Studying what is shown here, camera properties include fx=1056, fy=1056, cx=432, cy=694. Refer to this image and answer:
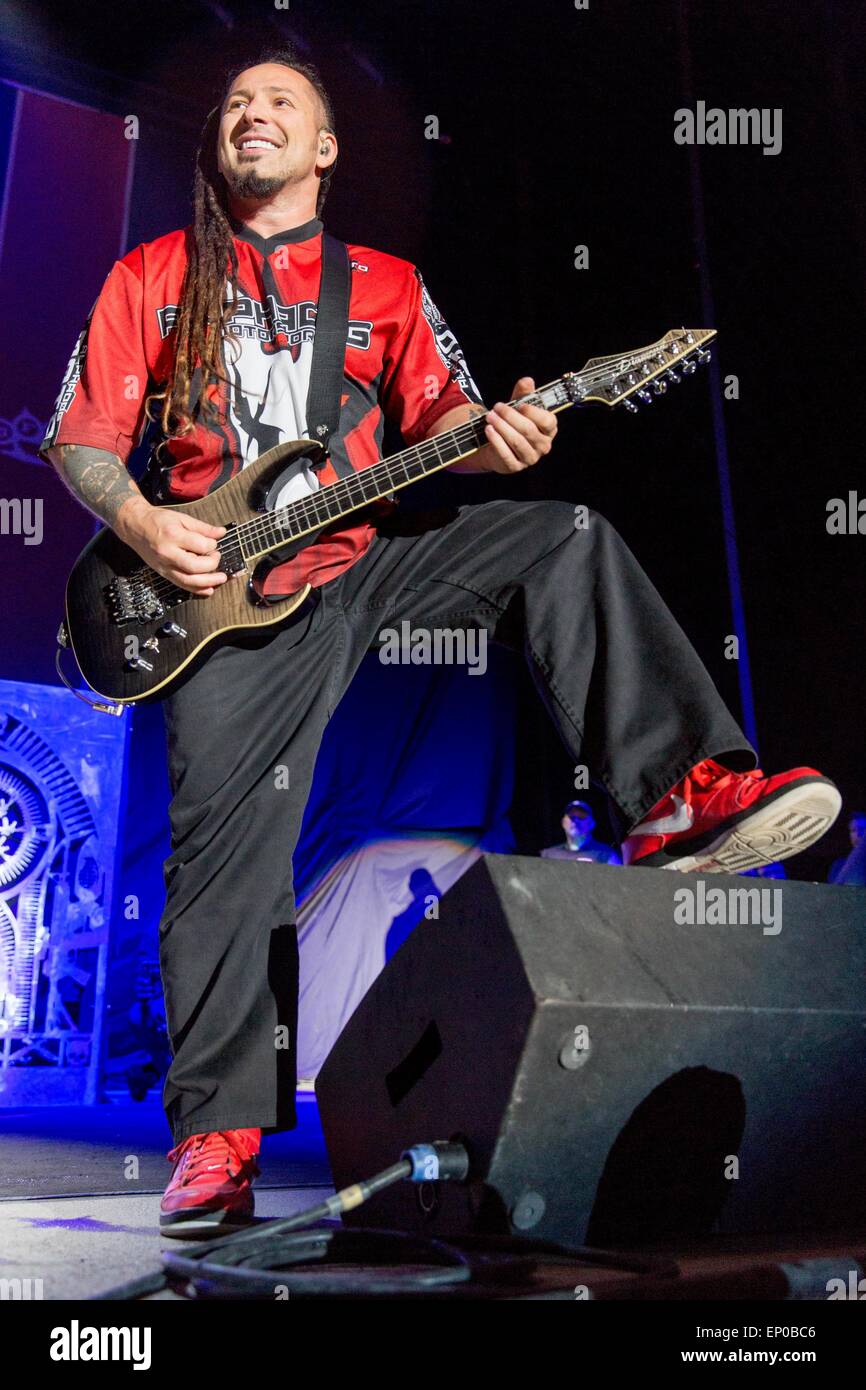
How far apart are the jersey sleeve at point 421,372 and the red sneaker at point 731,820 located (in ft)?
3.44

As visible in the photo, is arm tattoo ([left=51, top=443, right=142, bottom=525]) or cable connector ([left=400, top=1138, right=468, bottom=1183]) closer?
cable connector ([left=400, top=1138, right=468, bottom=1183])

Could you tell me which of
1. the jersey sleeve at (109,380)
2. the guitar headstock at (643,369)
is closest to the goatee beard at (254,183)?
the jersey sleeve at (109,380)

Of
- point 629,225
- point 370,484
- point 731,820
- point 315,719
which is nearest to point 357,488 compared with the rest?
point 370,484

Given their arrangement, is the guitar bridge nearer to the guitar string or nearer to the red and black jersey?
the guitar string

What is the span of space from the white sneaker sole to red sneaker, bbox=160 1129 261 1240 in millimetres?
856

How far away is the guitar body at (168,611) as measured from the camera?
6.81ft

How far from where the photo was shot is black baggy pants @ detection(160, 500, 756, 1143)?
1834 millimetres

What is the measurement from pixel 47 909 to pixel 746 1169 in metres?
5.29

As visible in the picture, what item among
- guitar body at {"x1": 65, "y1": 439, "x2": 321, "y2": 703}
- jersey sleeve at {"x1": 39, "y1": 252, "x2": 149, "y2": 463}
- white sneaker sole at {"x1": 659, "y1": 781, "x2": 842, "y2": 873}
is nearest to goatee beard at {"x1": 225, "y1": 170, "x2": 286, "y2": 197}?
jersey sleeve at {"x1": 39, "y1": 252, "x2": 149, "y2": 463}

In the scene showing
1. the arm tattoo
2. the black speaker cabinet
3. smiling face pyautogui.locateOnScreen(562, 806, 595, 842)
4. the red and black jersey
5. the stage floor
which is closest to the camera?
the stage floor

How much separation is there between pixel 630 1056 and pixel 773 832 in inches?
20.2

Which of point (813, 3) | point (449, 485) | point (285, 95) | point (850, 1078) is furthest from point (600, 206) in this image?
point (850, 1078)

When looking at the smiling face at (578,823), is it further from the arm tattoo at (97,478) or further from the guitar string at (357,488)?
the arm tattoo at (97,478)
